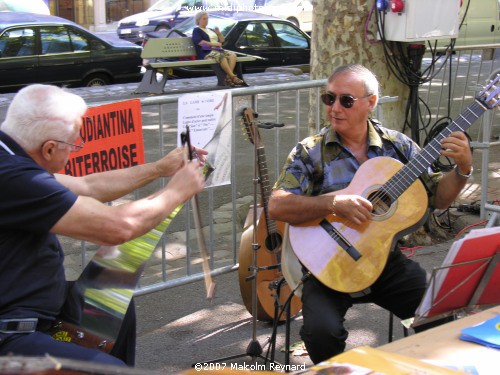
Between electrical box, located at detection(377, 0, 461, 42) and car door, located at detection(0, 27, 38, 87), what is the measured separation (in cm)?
897

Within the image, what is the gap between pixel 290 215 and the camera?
331 cm

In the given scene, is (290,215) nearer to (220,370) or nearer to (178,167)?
(178,167)

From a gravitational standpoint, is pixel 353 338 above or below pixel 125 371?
below

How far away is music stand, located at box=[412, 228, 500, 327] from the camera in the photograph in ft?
8.80

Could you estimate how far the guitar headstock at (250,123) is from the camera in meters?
3.80

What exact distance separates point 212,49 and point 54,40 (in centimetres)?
295

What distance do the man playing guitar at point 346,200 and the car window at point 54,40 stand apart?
34.8 feet

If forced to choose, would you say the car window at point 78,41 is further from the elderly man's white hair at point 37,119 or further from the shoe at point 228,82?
the elderly man's white hair at point 37,119

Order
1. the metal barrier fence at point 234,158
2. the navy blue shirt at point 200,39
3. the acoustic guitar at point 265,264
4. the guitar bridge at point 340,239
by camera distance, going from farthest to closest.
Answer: the navy blue shirt at point 200,39
the metal barrier fence at point 234,158
the acoustic guitar at point 265,264
the guitar bridge at point 340,239

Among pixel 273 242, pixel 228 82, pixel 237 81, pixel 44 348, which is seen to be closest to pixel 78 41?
pixel 228 82

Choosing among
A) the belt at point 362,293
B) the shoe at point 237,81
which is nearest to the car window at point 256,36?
the shoe at point 237,81

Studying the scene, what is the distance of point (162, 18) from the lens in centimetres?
2106

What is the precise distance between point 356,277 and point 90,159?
59.3 inches

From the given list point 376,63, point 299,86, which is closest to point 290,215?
point 299,86
